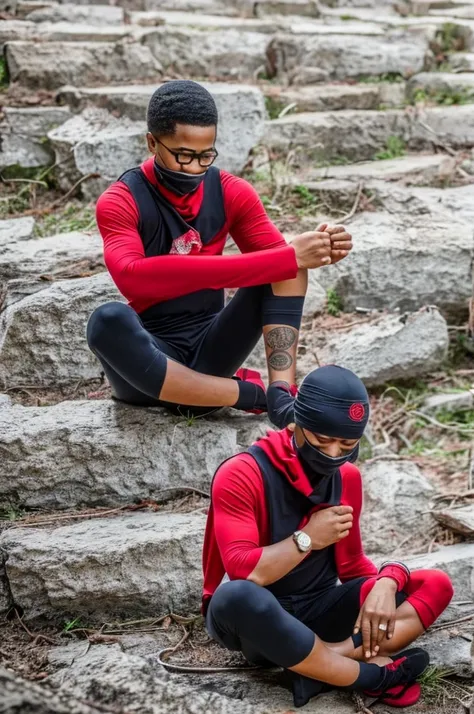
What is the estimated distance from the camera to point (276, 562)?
2756mm

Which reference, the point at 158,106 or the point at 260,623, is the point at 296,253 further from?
the point at 260,623

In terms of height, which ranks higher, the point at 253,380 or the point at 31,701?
the point at 31,701

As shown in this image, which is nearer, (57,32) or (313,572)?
(313,572)

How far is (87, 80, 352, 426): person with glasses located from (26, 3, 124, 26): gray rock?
12.8 ft

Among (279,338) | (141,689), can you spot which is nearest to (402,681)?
(141,689)

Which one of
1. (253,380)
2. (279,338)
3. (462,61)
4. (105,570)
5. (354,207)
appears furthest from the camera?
(462,61)

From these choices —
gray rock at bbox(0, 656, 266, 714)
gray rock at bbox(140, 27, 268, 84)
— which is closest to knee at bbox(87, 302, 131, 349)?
gray rock at bbox(0, 656, 266, 714)

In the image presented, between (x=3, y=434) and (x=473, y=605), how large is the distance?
1.87 m

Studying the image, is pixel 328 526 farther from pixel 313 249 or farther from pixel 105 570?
pixel 313 249

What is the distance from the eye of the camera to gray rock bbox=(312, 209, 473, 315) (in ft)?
16.9

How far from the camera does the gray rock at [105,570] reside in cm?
330

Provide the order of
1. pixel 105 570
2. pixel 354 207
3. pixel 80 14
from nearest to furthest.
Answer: pixel 105 570, pixel 354 207, pixel 80 14

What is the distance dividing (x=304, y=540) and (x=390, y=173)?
3630mm

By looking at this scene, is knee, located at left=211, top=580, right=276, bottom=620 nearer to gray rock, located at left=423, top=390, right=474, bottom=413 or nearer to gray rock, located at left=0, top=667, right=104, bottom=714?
gray rock, located at left=0, top=667, right=104, bottom=714
